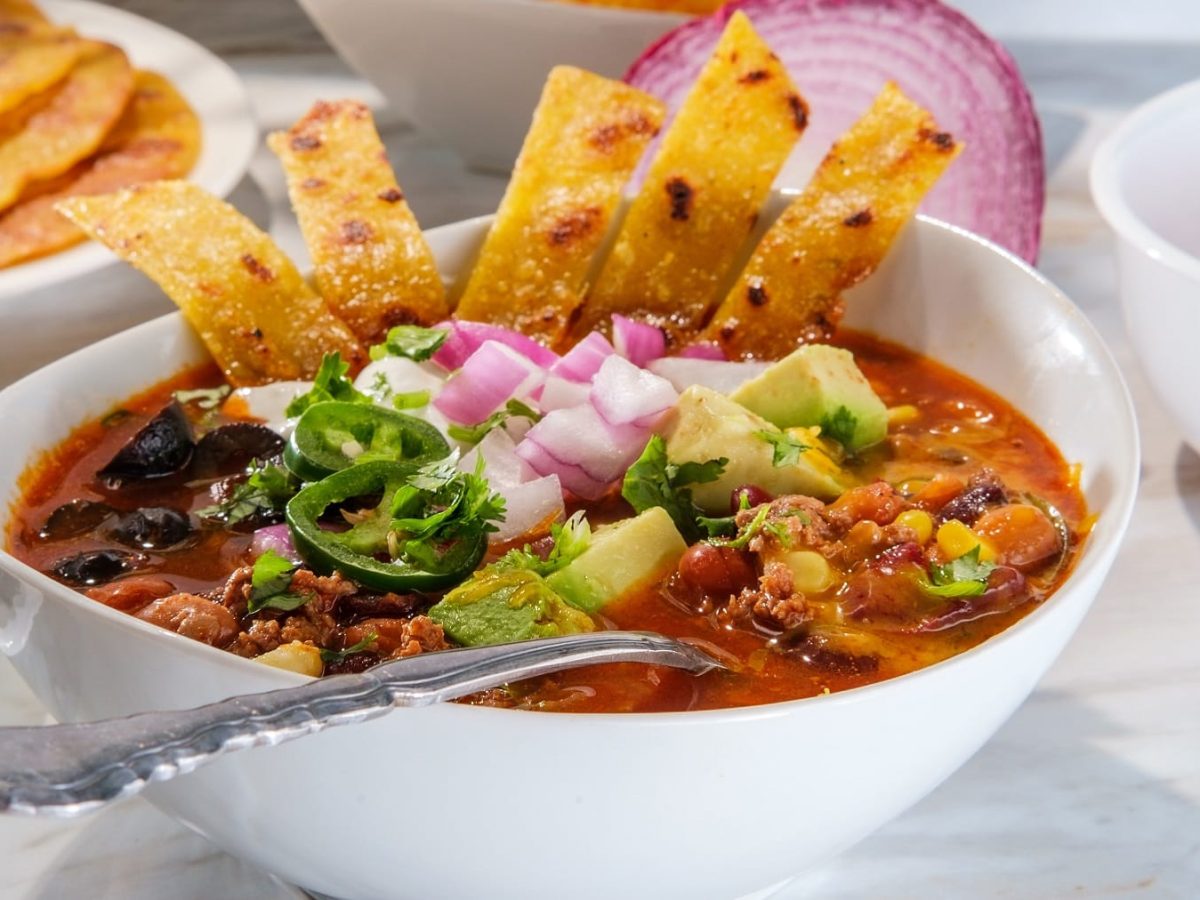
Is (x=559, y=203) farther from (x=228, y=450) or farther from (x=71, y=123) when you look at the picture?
(x=71, y=123)

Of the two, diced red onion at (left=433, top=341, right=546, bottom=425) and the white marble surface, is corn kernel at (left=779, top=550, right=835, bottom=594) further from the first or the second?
diced red onion at (left=433, top=341, right=546, bottom=425)

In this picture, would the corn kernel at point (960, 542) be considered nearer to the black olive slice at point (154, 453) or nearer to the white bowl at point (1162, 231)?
the white bowl at point (1162, 231)

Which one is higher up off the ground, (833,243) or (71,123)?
(833,243)

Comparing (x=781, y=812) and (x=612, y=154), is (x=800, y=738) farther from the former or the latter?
(x=612, y=154)

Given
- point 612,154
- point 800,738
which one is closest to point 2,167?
point 612,154

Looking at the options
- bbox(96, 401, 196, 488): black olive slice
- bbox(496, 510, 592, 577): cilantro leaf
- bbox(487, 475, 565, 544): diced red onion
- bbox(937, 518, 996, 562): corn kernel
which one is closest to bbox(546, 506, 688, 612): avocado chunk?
bbox(496, 510, 592, 577): cilantro leaf

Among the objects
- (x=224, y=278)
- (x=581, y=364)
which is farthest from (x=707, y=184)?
(x=224, y=278)
